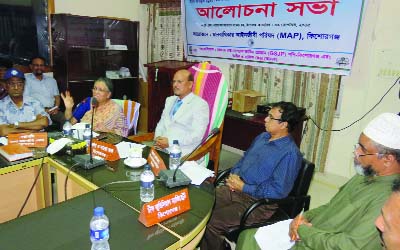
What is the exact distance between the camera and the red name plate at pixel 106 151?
1.91 meters

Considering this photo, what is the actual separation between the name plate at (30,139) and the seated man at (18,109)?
510mm

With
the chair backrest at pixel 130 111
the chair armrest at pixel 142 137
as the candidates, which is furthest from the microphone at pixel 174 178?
the chair backrest at pixel 130 111

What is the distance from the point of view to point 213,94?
294cm

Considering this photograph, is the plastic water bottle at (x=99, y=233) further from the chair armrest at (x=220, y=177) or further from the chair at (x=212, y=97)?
the chair at (x=212, y=97)

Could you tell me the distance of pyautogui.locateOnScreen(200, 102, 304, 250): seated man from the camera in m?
1.82

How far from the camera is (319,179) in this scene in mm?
3410

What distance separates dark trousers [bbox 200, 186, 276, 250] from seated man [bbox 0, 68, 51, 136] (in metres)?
1.64

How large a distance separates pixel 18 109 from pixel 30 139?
2.70ft

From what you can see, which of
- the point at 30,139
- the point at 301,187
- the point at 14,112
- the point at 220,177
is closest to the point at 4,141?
the point at 30,139

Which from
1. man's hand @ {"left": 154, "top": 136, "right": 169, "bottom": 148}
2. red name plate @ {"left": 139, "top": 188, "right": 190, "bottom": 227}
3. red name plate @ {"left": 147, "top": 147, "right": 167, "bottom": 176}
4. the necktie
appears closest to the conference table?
red name plate @ {"left": 139, "top": 188, "right": 190, "bottom": 227}

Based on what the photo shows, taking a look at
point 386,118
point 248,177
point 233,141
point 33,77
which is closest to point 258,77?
point 233,141

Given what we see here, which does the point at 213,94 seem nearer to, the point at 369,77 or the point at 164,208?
the point at 369,77

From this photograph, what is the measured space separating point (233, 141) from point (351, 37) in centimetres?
160

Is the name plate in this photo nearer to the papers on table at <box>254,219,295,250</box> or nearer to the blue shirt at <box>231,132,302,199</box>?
the blue shirt at <box>231,132,302,199</box>
